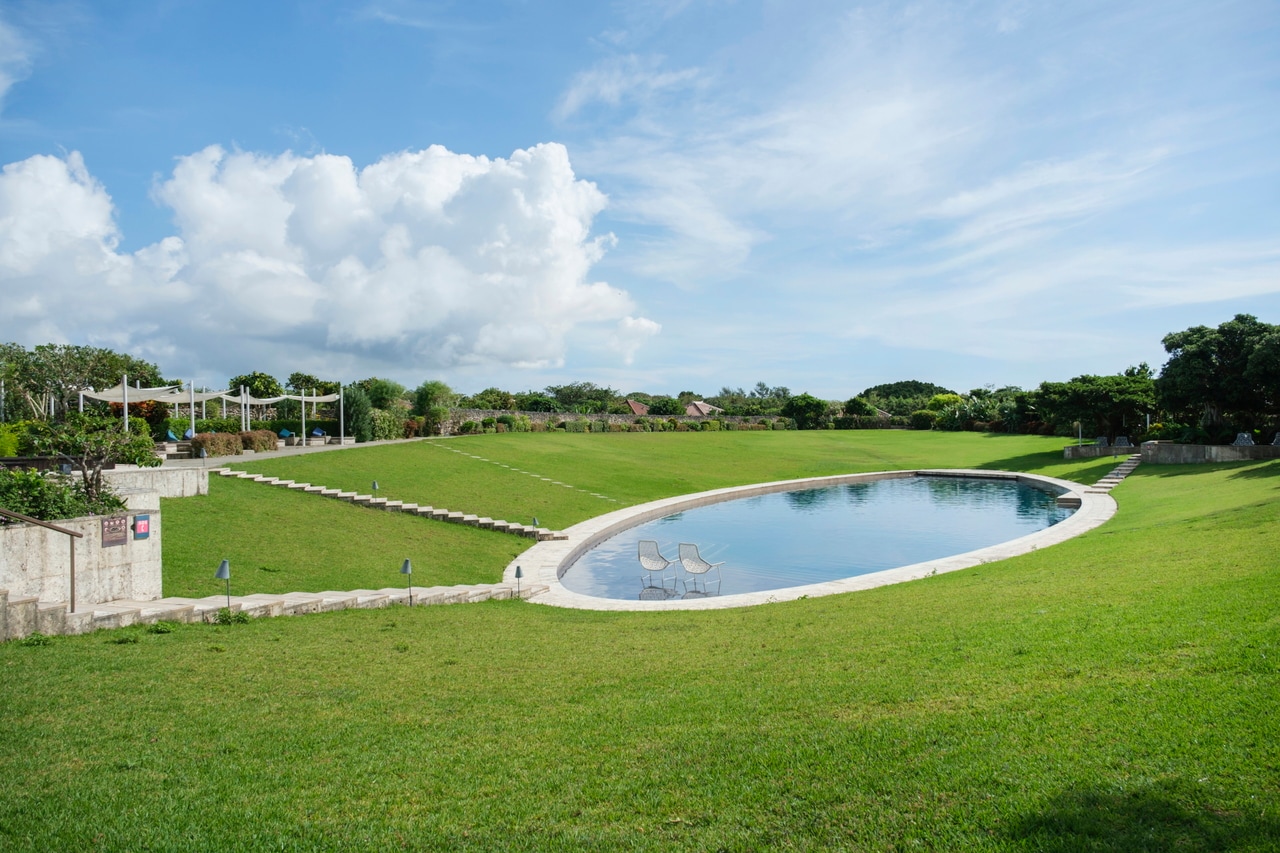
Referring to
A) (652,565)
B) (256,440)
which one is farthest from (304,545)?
(256,440)

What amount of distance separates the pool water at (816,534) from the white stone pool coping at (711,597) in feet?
1.34

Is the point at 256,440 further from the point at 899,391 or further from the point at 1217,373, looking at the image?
the point at 899,391

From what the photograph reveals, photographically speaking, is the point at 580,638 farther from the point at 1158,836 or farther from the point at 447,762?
the point at 1158,836

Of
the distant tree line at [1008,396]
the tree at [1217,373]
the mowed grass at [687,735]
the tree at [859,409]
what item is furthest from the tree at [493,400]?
the mowed grass at [687,735]

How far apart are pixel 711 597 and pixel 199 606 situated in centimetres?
781

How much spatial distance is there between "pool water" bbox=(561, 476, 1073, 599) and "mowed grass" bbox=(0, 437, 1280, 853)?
6934 mm

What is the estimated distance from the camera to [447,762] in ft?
14.9

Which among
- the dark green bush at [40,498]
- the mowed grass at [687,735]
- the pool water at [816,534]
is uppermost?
the dark green bush at [40,498]

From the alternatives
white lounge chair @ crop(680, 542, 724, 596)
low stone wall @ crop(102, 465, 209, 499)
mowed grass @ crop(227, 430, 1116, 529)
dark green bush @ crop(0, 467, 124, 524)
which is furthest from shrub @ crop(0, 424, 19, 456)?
white lounge chair @ crop(680, 542, 724, 596)

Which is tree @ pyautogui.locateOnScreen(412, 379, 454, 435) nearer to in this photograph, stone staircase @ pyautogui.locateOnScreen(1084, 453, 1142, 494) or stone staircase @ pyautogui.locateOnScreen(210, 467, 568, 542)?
stone staircase @ pyautogui.locateOnScreen(210, 467, 568, 542)

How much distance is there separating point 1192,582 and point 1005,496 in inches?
844

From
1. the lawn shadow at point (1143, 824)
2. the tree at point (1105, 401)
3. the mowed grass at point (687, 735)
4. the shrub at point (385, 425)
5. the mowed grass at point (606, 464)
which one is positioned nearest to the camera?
the lawn shadow at point (1143, 824)

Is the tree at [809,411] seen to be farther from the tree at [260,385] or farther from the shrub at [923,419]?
the tree at [260,385]

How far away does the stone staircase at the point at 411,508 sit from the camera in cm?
1803
